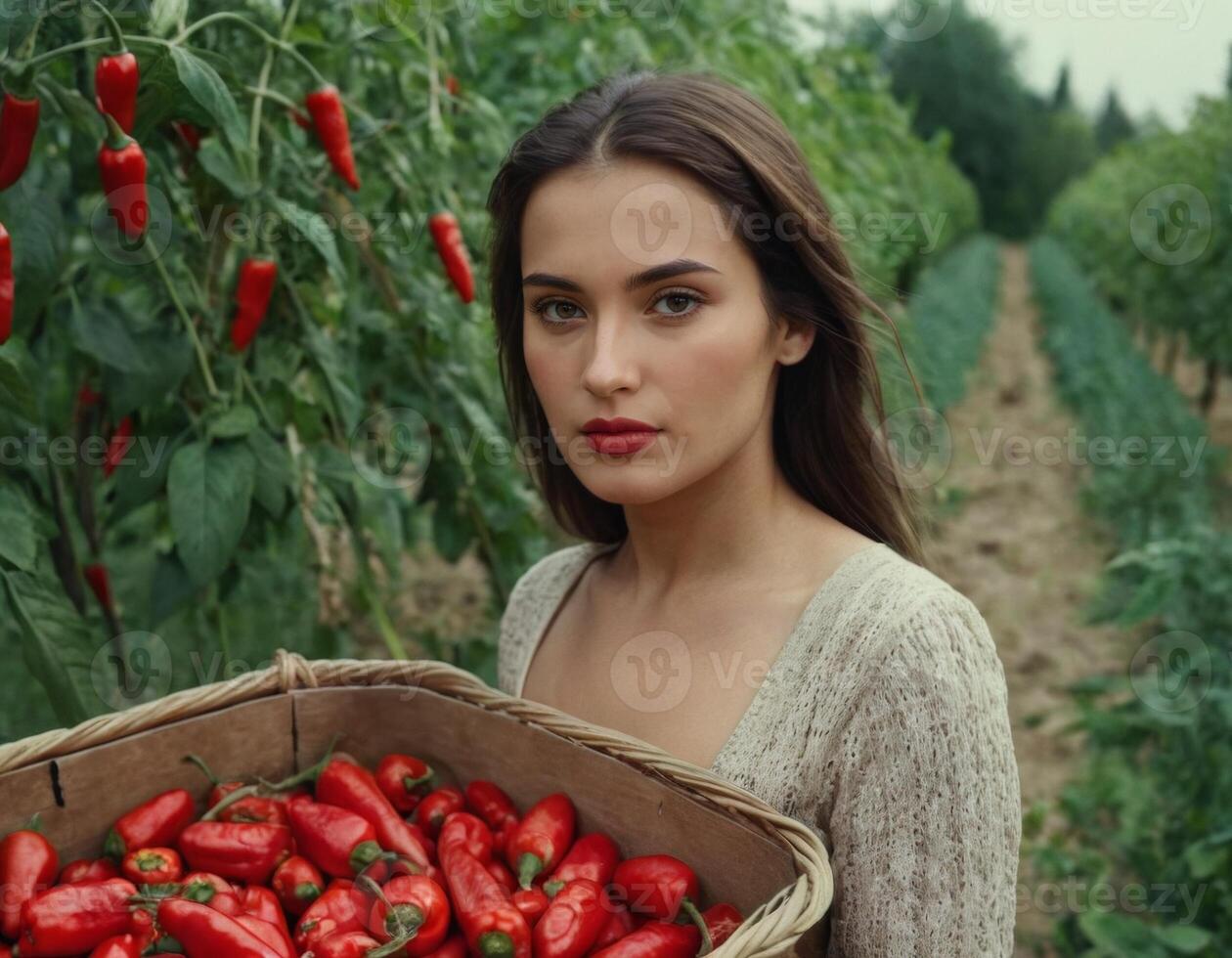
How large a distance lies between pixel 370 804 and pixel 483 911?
268 millimetres

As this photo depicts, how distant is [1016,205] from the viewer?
150 ft

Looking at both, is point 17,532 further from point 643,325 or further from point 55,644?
point 643,325

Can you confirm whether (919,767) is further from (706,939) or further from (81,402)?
(81,402)

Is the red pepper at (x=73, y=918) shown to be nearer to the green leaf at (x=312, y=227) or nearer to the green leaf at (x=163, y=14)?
the green leaf at (x=312, y=227)

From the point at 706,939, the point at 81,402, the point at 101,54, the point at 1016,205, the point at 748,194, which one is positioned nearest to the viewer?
the point at 706,939

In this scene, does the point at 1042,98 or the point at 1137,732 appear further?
the point at 1042,98

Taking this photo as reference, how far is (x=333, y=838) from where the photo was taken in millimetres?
1377

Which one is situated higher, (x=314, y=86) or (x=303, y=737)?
(x=314, y=86)

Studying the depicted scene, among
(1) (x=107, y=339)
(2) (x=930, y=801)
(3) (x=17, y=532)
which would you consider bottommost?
(2) (x=930, y=801)

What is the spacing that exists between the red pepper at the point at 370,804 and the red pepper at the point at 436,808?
0.07 feet

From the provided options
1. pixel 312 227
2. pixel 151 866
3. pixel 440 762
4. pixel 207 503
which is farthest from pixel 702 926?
pixel 312 227

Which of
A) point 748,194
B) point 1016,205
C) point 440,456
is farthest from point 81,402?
point 1016,205

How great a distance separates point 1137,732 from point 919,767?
2.28m

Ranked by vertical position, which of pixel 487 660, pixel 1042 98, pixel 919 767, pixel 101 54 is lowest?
pixel 487 660
